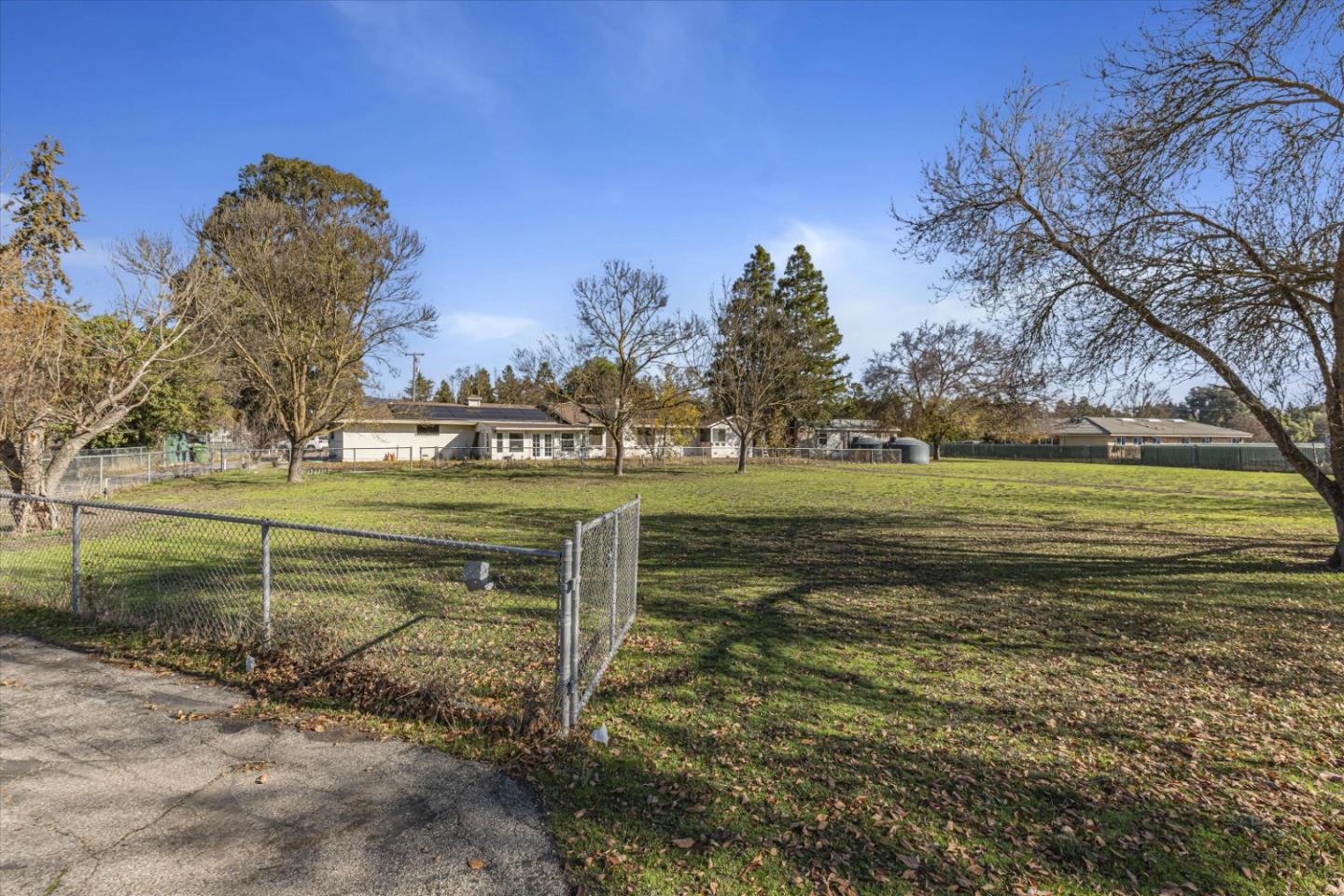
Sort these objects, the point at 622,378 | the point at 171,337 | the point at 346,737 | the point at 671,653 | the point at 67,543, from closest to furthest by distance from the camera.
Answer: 1. the point at 346,737
2. the point at 671,653
3. the point at 67,543
4. the point at 171,337
5. the point at 622,378

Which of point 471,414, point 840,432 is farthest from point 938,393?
point 471,414

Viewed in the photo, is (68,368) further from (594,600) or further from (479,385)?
(479,385)

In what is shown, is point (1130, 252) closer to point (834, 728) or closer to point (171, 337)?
point (834, 728)

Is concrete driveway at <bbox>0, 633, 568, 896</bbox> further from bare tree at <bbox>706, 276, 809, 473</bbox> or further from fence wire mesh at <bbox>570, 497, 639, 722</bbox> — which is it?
bare tree at <bbox>706, 276, 809, 473</bbox>

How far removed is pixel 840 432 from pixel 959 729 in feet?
204

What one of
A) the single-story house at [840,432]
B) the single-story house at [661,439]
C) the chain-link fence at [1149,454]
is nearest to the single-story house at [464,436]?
the single-story house at [661,439]

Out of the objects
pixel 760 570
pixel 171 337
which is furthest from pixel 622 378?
pixel 760 570

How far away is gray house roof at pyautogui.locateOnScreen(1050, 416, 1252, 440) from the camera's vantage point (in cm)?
6981

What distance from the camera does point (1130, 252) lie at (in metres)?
9.94

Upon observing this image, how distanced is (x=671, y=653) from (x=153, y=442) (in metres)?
38.1

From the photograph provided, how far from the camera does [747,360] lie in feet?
128

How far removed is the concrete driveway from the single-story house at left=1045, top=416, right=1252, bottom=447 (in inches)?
3001

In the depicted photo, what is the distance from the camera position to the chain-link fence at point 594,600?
431 cm

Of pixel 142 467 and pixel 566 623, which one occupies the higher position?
pixel 142 467
